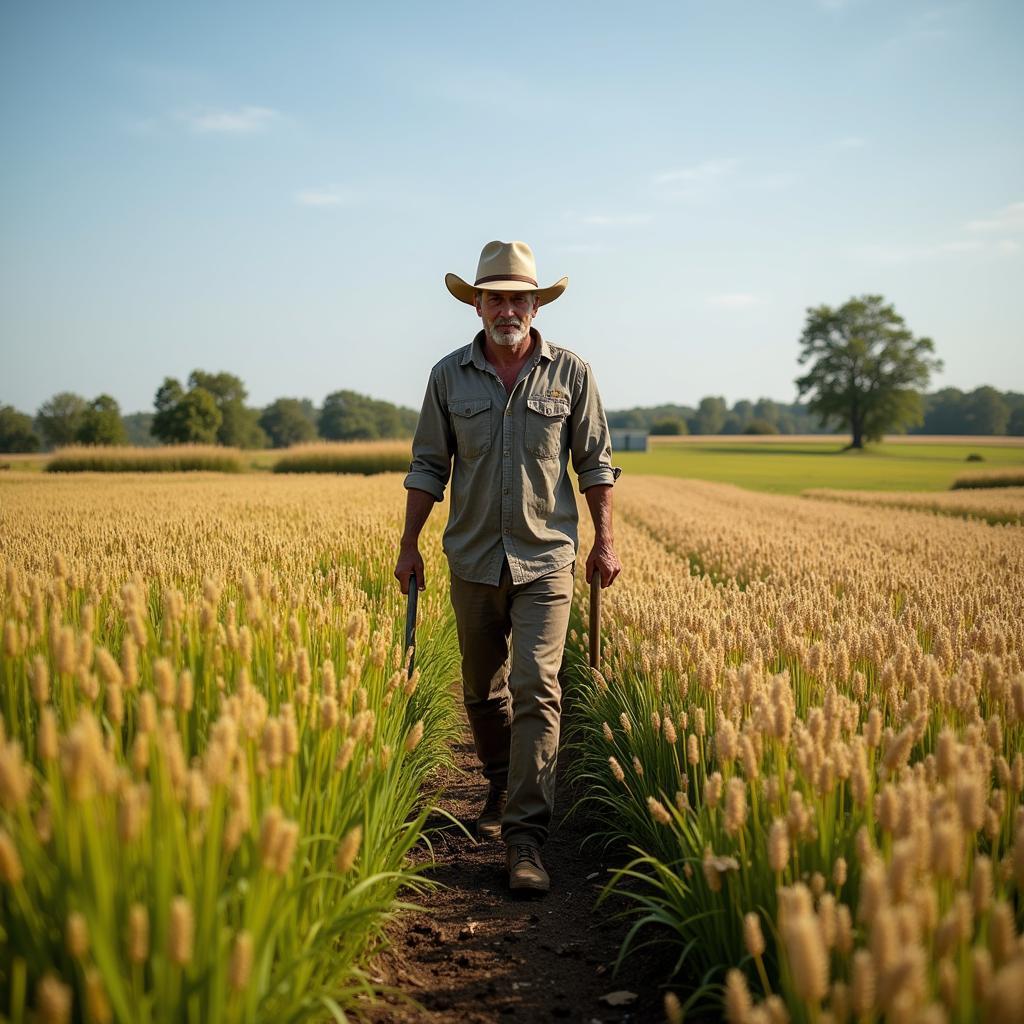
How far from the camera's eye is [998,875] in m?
2.29

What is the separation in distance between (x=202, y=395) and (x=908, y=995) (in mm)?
103462

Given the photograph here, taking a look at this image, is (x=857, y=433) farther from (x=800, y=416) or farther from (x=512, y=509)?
(x=800, y=416)

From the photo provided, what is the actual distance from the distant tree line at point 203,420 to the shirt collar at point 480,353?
9575 centimetres

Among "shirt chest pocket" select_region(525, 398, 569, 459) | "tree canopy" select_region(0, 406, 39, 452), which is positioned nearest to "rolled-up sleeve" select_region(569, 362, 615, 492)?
"shirt chest pocket" select_region(525, 398, 569, 459)

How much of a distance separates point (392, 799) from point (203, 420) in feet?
328

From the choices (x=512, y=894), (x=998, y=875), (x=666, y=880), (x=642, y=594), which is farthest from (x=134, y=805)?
(x=642, y=594)

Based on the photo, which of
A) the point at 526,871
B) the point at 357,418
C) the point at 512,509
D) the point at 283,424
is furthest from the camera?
the point at 357,418

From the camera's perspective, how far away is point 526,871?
3738 millimetres

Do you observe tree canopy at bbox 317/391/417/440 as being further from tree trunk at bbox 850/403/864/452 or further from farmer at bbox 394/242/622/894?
farmer at bbox 394/242/622/894

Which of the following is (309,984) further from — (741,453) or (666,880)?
(741,453)

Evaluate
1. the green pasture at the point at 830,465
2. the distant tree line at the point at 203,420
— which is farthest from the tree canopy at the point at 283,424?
the green pasture at the point at 830,465

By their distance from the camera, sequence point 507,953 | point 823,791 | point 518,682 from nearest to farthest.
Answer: point 823,791
point 507,953
point 518,682

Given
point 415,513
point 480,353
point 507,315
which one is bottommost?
point 415,513

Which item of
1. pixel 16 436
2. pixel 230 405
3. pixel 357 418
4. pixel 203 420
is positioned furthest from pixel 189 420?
pixel 357 418
